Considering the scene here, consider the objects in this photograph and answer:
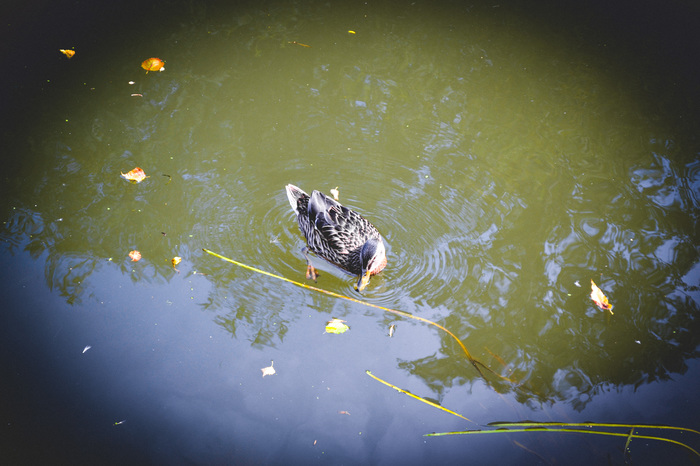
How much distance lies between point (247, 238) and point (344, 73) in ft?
8.91

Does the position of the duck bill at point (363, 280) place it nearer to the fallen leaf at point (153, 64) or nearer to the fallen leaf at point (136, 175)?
the fallen leaf at point (136, 175)

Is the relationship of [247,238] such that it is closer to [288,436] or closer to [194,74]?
[288,436]

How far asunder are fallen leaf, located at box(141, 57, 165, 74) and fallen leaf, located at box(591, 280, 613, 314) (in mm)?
5293

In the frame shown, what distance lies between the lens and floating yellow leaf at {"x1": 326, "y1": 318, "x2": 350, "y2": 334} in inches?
148

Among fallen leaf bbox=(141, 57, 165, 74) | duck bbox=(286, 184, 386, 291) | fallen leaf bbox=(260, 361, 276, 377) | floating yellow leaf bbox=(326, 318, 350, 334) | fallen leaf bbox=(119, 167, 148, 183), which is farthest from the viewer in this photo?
fallen leaf bbox=(141, 57, 165, 74)

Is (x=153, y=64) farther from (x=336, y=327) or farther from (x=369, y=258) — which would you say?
(x=336, y=327)

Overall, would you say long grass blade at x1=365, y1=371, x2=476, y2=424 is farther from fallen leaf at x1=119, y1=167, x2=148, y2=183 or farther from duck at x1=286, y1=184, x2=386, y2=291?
fallen leaf at x1=119, y1=167, x2=148, y2=183

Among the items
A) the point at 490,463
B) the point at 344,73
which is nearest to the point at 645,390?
the point at 490,463

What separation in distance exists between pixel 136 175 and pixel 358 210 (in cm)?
220

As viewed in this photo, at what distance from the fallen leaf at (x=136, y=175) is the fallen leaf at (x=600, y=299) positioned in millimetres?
4237

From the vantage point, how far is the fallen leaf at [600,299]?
3949mm

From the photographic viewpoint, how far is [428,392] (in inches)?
138

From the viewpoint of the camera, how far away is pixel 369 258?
3.80m

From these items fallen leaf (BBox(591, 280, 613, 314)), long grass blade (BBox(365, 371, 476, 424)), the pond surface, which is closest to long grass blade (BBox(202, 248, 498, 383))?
the pond surface
